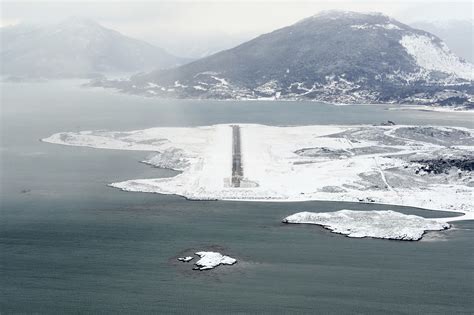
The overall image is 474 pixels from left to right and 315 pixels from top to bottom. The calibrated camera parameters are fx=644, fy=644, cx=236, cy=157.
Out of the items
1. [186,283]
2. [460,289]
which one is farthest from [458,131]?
[186,283]

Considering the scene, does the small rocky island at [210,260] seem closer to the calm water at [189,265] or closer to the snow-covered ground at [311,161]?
the calm water at [189,265]

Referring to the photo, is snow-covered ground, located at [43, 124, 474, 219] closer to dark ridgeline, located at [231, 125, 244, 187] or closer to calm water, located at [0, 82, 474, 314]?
dark ridgeline, located at [231, 125, 244, 187]

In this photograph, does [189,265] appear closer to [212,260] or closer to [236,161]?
[212,260]

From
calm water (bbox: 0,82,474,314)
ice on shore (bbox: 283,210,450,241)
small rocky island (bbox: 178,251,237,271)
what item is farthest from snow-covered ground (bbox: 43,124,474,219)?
small rocky island (bbox: 178,251,237,271)

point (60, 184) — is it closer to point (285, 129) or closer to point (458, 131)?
point (285, 129)

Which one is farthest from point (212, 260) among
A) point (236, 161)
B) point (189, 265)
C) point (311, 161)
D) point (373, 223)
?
point (311, 161)

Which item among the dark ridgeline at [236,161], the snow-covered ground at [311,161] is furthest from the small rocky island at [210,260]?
the dark ridgeline at [236,161]

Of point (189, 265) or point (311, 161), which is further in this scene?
point (311, 161)
